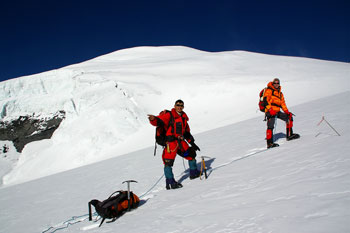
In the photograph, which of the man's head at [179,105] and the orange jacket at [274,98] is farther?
the orange jacket at [274,98]

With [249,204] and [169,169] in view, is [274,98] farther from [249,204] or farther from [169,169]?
[249,204]

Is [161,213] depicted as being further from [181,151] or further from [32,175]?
[32,175]

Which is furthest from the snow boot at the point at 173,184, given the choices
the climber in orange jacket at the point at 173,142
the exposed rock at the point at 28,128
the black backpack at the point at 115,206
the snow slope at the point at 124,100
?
the exposed rock at the point at 28,128

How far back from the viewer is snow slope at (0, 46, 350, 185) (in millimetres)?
15828

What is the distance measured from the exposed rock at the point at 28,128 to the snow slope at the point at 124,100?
0.59 metres

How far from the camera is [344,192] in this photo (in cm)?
199

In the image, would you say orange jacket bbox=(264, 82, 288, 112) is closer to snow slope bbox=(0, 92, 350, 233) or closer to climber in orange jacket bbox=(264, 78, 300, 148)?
climber in orange jacket bbox=(264, 78, 300, 148)

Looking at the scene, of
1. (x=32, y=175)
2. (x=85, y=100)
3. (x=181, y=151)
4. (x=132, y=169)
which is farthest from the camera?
(x=85, y=100)

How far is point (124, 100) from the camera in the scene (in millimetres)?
18500

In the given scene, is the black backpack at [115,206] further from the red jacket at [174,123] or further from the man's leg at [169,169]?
the red jacket at [174,123]

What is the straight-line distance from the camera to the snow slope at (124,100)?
51.9ft

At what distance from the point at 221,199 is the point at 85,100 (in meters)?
18.6

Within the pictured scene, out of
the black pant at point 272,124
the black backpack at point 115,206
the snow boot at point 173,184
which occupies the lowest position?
the black backpack at point 115,206

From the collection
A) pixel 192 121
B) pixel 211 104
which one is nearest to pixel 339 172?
pixel 192 121
